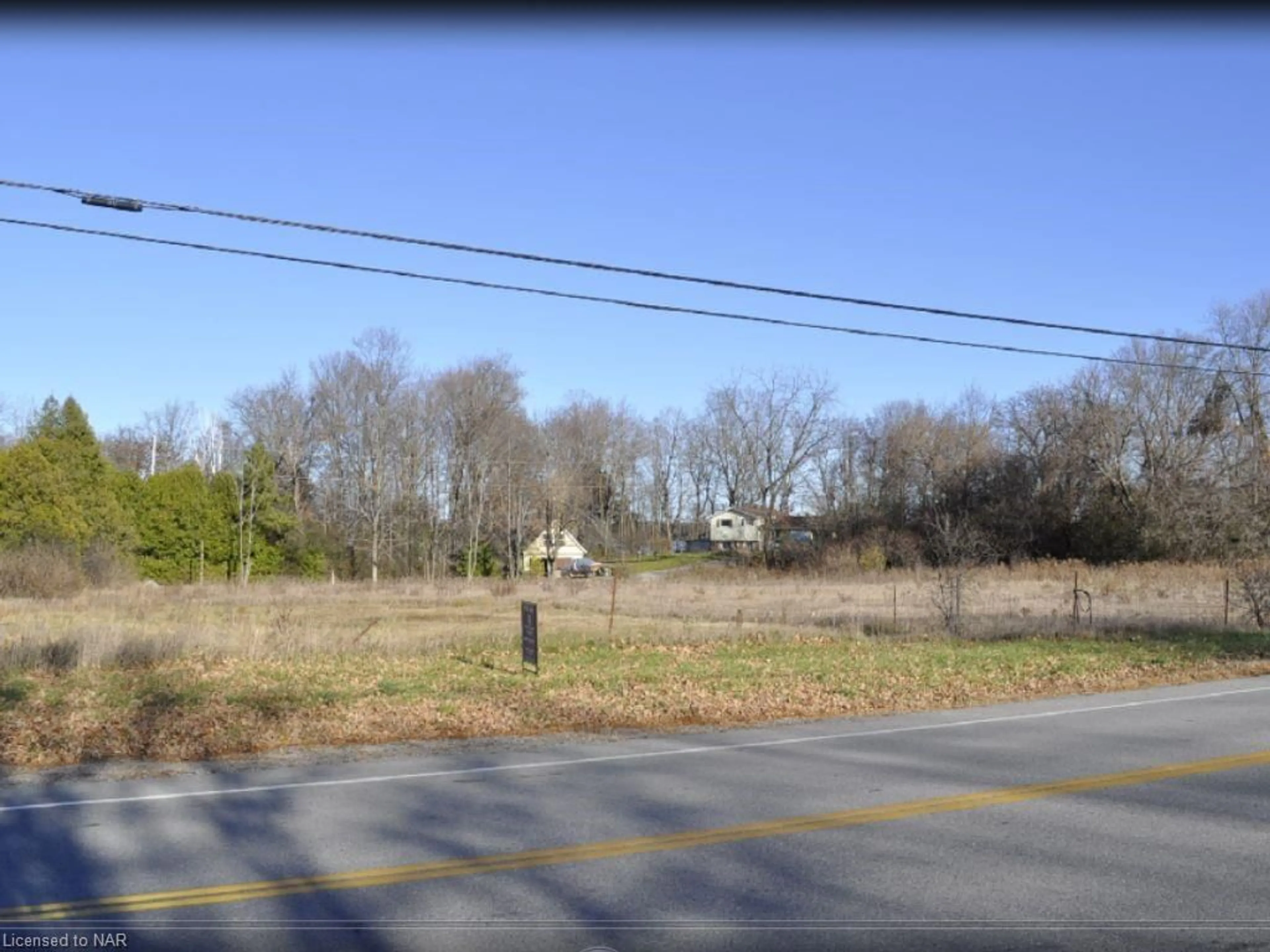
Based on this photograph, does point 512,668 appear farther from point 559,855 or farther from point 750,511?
point 750,511

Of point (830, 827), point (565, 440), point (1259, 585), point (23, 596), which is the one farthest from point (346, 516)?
point (830, 827)

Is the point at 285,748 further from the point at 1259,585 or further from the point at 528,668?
the point at 1259,585

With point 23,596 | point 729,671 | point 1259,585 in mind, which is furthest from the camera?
point 23,596

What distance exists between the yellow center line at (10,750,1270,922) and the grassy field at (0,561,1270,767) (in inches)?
211

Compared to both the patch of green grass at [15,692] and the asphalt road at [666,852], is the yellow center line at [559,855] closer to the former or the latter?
the asphalt road at [666,852]

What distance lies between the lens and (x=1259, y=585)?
86.4 ft

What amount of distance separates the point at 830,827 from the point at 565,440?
8376cm

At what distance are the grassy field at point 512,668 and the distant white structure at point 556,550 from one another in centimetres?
4633

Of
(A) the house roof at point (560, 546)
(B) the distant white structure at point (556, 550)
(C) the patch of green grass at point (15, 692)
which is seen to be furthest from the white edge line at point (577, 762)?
(A) the house roof at point (560, 546)

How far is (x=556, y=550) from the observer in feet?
271

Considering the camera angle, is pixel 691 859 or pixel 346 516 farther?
pixel 346 516

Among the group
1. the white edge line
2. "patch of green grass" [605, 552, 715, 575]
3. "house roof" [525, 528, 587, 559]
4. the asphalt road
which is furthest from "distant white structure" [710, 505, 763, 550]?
the asphalt road

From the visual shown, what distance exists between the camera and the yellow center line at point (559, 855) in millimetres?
6285

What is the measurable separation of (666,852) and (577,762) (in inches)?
154
